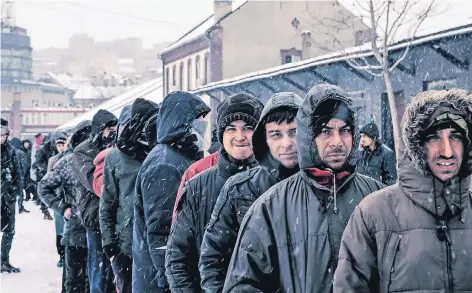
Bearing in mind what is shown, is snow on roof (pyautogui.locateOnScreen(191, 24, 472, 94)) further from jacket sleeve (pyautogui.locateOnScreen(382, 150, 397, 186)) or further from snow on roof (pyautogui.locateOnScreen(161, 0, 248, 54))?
snow on roof (pyautogui.locateOnScreen(161, 0, 248, 54))

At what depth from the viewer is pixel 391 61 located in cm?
1564

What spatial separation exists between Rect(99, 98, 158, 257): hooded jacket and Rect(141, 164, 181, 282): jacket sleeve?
1002mm

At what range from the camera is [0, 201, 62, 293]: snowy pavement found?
8.94 m

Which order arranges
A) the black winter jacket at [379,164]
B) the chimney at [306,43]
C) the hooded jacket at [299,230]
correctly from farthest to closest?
the chimney at [306,43], the black winter jacket at [379,164], the hooded jacket at [299,230]

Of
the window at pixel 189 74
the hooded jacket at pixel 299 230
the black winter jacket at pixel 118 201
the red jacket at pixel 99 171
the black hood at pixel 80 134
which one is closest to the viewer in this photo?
the hooded jacket at pixel 299 230

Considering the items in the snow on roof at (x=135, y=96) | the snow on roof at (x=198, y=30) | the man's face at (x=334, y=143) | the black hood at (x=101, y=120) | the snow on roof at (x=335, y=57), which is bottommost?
the man's face at (x=334, y=143)

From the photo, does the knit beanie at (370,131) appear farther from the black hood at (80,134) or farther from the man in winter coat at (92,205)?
the man in winter coat at (92,205)

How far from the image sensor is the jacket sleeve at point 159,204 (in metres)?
4.52

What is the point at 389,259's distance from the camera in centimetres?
264

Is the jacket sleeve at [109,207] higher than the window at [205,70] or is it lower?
lower

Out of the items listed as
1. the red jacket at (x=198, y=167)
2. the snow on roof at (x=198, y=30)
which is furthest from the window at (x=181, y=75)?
the red jacket at (x=198, y=167)

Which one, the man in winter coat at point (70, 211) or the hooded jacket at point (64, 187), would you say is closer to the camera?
the man in winter coat at point (70, 211)

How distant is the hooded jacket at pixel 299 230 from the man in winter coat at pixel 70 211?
4.33 m

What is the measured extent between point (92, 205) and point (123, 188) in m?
1.15
